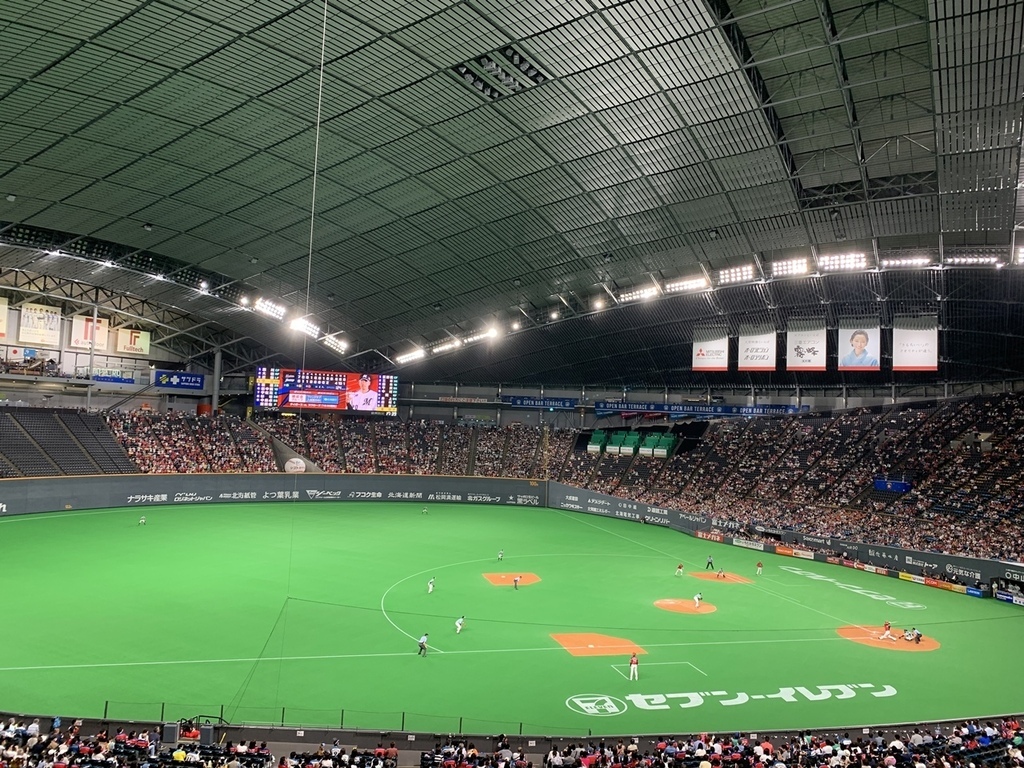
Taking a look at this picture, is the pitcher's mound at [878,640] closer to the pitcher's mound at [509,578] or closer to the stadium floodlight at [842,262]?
the pitcher's mound at [509,578]

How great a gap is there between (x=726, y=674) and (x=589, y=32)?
81.9 feet

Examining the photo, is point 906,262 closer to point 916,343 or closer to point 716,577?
point 916,343

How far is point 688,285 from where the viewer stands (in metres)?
48.7

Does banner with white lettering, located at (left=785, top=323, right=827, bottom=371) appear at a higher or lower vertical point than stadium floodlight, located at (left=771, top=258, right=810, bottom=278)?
lower

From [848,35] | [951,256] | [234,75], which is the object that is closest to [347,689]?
[234,75]

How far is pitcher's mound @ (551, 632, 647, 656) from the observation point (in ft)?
84.1

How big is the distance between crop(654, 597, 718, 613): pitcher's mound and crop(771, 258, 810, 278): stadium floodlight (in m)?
22.1

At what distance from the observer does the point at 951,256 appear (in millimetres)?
39312

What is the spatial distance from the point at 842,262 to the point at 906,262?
3444mm

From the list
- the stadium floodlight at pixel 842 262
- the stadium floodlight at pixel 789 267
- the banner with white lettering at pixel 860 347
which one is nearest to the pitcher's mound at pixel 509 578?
the stadium floodlight at pixel 789 267

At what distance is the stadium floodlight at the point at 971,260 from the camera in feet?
124

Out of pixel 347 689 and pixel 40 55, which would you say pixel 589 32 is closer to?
pixel 40 55

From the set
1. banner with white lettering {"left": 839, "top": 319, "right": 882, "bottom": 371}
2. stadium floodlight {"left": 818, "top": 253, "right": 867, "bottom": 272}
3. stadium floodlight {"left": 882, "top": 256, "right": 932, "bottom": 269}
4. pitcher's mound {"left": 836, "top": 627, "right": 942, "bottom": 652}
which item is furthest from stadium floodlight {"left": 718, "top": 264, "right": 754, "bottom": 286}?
pitcher's mound {"left": 836, "top": 627, "right": 942, "bottom": 652}

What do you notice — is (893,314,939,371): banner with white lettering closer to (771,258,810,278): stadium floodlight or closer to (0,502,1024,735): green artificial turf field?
(771,258,810,278): stadium floodlight
